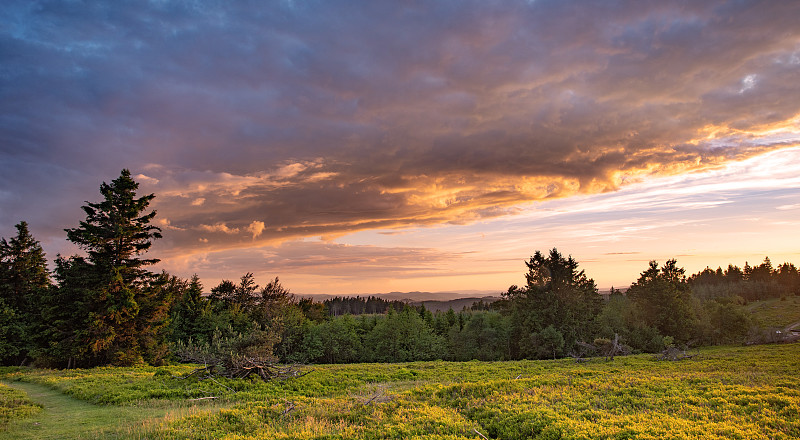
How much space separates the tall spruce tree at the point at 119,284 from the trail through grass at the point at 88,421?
20597 mm

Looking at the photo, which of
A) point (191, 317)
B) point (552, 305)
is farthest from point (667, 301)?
point (191, 317)

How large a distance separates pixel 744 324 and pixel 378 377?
5429cm

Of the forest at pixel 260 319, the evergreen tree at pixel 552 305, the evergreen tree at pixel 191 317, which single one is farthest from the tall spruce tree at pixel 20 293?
the evergreen tree at pixel 552 305

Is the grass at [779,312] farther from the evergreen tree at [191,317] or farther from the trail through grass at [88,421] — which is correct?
the evergreen tree at [191,317]

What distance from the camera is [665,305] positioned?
54625 millimetres

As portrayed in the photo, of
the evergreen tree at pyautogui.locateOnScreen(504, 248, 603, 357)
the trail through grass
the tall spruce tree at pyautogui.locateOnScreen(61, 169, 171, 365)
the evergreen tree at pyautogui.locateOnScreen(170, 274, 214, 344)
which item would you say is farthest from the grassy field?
the evergreen tree at pyautogui.locateOnScreen(170, 274, 214, 344)

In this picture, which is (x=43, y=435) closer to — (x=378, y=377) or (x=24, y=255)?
(x=378, y=377)

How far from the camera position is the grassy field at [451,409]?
1211cm

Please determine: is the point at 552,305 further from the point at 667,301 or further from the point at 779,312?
the point at 779,312

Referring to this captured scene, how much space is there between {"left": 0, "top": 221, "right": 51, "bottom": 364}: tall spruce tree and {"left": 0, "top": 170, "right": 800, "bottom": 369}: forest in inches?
5.4

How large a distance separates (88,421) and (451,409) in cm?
1484

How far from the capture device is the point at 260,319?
198 ft

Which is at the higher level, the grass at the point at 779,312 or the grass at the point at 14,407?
the grass at the point at 14,407

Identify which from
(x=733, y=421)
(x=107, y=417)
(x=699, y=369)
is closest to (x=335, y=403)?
(x=107, y=417)
